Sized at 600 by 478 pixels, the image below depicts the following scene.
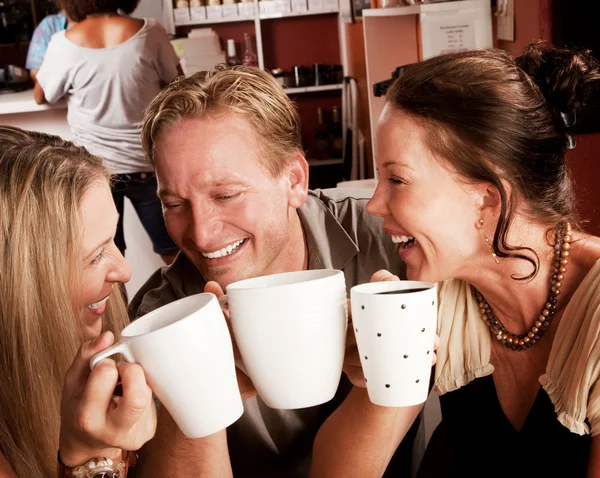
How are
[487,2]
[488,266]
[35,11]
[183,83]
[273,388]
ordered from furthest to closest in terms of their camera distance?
[35,11]
[487,2]
[183,83]
[488,266]
[273,388]

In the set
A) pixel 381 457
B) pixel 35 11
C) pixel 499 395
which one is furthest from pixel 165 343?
pixel 35 11

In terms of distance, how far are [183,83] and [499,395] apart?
0.84m

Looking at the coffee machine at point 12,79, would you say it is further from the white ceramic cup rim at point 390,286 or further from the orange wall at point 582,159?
the white ceramic cup rim at point 390,286

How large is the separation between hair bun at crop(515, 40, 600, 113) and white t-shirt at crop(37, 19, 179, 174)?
227 centimetres

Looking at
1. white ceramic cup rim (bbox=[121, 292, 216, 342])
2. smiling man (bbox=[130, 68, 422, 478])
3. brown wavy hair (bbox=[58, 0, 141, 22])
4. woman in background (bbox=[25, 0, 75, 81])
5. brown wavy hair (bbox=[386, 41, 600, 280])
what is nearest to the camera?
white ceramic cup rim (bbox=[121, 292, 216, 342])

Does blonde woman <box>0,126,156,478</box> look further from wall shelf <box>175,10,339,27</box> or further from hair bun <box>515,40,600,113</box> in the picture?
wall shelf <box>175,10,339,27</box>

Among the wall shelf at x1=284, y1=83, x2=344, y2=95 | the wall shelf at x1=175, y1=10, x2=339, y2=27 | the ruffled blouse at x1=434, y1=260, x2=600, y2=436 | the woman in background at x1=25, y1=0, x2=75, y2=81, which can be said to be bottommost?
the ruffled blouse at x1=434, y1=260, x2=600, y2=436

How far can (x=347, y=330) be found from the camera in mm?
895

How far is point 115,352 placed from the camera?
751 millimetres

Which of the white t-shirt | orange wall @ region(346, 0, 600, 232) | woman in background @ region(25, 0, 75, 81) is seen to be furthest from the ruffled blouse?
woman in background @ region(25, 0, 75, 81)

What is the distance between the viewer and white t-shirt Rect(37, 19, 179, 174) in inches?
128

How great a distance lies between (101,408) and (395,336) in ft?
1.00

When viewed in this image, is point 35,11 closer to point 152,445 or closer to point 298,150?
point 298,150

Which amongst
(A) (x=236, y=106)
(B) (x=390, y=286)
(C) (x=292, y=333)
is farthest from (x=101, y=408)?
(A) (x=236, y=106)
